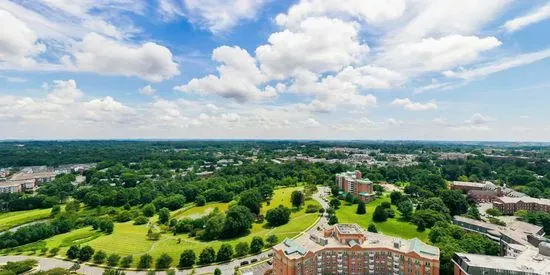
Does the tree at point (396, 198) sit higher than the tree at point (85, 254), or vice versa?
the tree at point (396, 198)

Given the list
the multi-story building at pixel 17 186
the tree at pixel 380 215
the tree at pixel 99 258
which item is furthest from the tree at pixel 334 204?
the multi-story building at pixel 17 186

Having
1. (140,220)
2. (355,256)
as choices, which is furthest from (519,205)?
(140,220)

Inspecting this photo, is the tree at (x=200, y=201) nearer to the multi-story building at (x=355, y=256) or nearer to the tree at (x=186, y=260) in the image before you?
the tree at (x=186, y=260)

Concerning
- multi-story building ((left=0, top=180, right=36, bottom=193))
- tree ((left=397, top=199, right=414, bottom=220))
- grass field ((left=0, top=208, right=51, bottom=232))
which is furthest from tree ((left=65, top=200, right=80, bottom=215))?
tree ((left=397, top=199, right=414, bottom=220))

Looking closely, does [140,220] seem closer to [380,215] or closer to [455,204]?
[380,215]

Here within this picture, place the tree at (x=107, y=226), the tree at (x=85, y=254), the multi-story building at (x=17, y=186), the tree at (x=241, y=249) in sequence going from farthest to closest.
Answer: the multi-story building at (x=17, y=186) → the tree at (x=107, y=226) → the tree at (x=85, y=254) → the tree at (x=241, y=249)

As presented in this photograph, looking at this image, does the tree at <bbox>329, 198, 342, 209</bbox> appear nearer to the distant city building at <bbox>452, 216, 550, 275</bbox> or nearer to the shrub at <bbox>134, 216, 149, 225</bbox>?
the distant city building at <bbox>452, 216, 550, 275</bbox>
